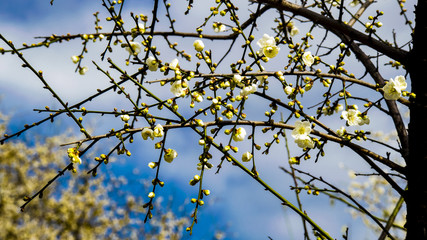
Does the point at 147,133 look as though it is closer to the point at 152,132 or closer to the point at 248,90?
the point at 152,132

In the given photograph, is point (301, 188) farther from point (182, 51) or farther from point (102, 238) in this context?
point (102, 238)

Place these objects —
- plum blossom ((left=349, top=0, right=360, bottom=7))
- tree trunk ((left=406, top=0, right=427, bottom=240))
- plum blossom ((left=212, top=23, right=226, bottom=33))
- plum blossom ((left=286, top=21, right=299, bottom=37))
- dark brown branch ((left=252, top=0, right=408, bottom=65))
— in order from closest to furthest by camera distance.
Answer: tree trunk ((left=406, top=0, right=427, bottom=240)) → dark brown branch ((left=252, top=0, right=408, bottom=65)) → plum blossom ((left=212, top=23, right=226, bottom=33)) → plum blossom ((left=286, top=21, right=299, bottom=37)) → plum blossom ((left=349, top=0, right=360, bottom=7))

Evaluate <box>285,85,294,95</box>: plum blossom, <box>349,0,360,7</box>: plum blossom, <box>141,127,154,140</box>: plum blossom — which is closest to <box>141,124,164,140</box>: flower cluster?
<box>141,127,154,140</box>: plum blossom

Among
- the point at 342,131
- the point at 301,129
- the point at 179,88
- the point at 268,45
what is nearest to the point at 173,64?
the point at 179,88

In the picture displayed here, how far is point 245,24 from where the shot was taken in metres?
2.78

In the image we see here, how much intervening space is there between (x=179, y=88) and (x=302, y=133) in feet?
2.18

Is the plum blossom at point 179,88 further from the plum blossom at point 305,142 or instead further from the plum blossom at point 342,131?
the plum blossom at point 342,131

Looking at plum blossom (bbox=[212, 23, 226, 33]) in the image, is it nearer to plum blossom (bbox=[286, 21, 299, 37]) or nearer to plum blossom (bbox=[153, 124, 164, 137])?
plum blossom (bbox=[286, 21, 299, 37])

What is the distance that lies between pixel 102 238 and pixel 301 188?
403 inches

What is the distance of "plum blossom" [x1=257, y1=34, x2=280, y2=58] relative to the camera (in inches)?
68.7

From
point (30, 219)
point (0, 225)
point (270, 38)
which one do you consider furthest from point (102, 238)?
point (270, 38)

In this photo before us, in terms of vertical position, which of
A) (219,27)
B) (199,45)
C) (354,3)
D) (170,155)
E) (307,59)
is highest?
(354,3)

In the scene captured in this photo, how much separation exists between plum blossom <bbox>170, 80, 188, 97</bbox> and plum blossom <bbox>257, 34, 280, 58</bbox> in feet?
1.49

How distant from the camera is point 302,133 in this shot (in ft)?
5.67
